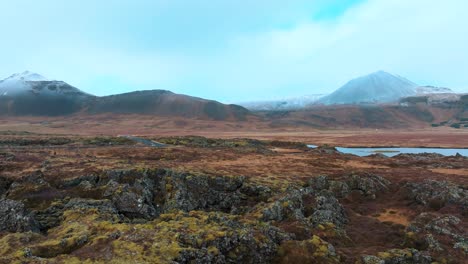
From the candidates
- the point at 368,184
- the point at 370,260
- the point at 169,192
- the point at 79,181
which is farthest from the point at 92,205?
the point at 368,184

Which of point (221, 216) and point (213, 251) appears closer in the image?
point (213, 251)

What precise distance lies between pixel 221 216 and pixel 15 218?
16928 mm

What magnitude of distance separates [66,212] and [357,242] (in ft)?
83.1

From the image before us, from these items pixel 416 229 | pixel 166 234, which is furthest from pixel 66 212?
pixel 416 229

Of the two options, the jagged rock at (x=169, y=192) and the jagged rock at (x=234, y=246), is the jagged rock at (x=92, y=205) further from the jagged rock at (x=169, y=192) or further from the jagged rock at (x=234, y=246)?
the jagged rock at (x=234, y=246)

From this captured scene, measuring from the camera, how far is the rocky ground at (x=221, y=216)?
2100 centimetres

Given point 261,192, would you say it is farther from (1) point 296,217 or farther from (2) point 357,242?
(2) point 357,242

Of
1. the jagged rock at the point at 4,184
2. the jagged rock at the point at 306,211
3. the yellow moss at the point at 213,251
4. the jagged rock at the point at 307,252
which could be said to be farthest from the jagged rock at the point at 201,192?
the jagged rock at the point at 4,184

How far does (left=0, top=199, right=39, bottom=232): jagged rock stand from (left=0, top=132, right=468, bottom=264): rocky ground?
0.09m

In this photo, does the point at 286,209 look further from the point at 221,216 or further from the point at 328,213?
the point at 221,216

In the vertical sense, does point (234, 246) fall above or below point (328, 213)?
above

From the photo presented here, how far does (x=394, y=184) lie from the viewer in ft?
147

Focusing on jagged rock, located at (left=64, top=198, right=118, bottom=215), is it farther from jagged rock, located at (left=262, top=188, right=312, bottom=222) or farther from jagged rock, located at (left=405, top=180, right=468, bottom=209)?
jagged rock, located at (left=405, top=180, right=468, bottom=209)

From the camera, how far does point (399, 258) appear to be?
73.2 ft
